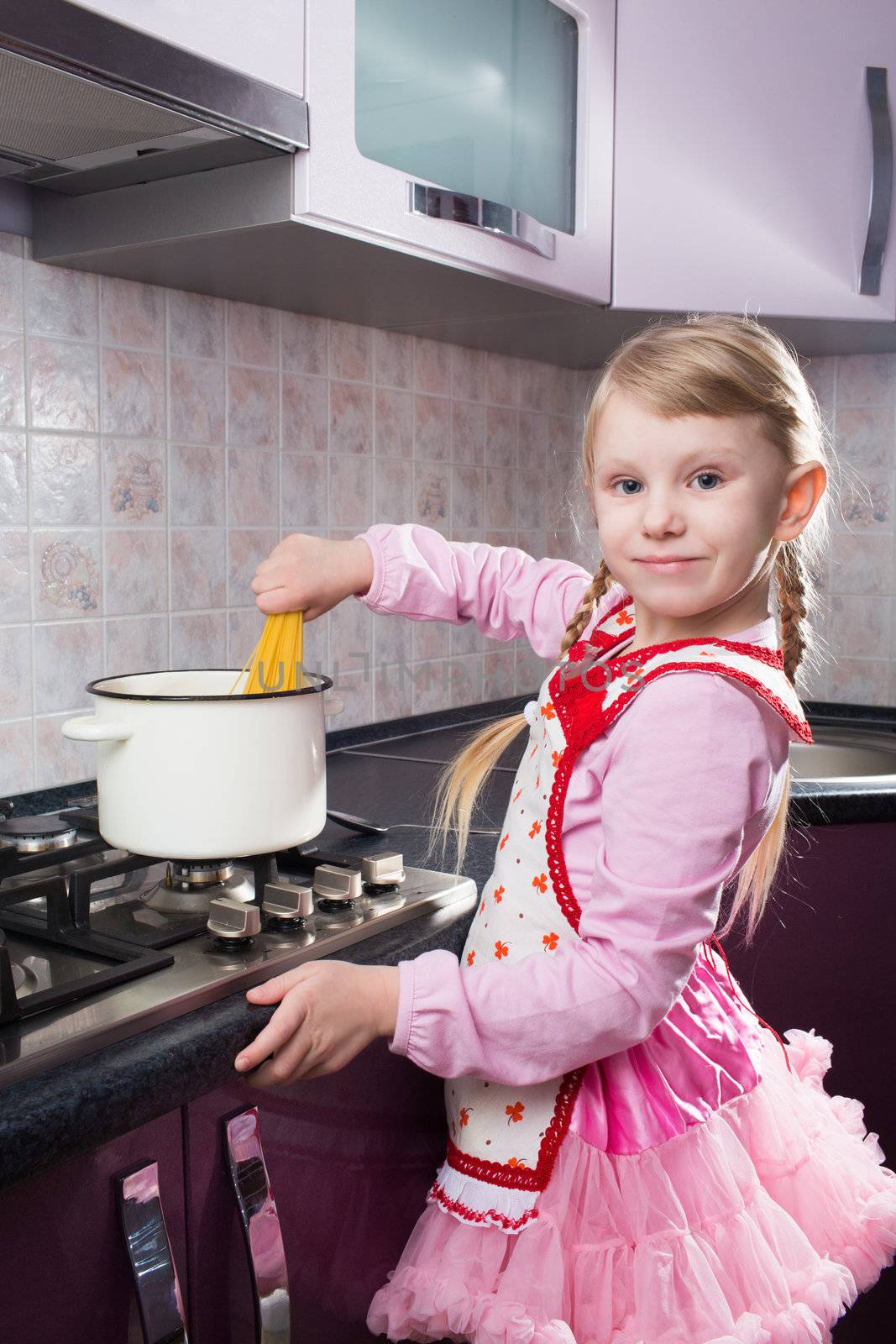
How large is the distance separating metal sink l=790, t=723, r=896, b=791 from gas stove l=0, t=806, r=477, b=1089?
1028mm

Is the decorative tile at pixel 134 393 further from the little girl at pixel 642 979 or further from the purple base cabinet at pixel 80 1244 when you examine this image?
the purple base cabinet at pixel 80 1244

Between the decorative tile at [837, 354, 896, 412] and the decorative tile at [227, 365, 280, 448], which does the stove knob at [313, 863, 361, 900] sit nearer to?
the decorative tile at [227, 365, 280, 448]

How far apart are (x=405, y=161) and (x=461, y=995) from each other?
0.84m

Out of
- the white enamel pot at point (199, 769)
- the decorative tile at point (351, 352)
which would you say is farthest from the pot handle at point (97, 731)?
the decorative tile at point (351, 352)

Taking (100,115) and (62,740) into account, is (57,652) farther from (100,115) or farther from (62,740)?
(100,115)

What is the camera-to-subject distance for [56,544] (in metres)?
1.30

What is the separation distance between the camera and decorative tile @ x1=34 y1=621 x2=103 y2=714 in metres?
1.29

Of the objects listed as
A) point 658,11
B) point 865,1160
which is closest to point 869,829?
point 865,1160

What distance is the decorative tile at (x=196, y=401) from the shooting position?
1418 mm

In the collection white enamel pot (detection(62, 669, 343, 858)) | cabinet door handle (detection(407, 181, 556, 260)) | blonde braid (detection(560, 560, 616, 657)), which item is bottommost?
white enamel pot (detection(62, 669, 343, 858))

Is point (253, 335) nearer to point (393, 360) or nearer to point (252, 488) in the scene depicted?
point (252, 488)

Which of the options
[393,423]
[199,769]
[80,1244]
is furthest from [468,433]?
[80,1244]

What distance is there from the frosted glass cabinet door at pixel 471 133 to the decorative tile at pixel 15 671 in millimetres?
519

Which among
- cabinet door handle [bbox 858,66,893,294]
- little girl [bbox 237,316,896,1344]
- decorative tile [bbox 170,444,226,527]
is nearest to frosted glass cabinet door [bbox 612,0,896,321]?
cabinet door handle [bbox 858,66,893,294]
